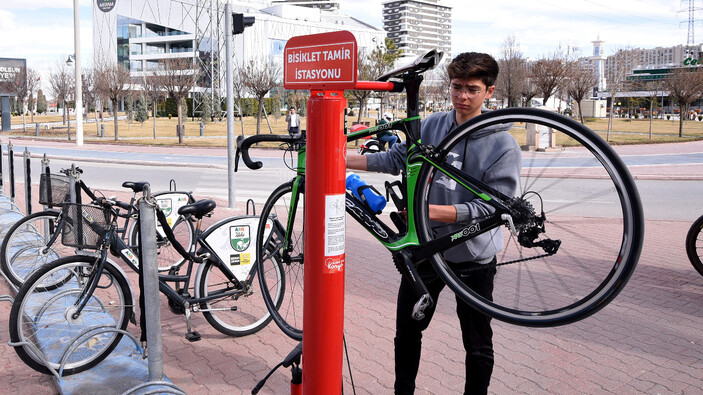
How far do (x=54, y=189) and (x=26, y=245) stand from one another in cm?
99

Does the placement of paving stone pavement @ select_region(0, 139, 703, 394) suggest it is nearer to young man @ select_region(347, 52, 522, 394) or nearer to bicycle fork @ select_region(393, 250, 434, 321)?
young man @ select_region(347, 52, 522, 394)

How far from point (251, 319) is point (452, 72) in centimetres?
312

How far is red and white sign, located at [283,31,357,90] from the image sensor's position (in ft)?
6.73

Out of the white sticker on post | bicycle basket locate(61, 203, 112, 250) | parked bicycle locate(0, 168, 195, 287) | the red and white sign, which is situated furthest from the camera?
parked bicycle locate(0, 168, 195, 287)

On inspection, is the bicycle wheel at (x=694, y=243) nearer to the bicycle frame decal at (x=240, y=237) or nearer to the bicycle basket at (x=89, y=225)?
the bicycle frame decal at (x=240, y=237)

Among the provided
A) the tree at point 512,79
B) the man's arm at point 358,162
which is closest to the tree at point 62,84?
the tree at point 512,79

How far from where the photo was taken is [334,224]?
217cm

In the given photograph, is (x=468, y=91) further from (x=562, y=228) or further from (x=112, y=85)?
(x=112, y=85)

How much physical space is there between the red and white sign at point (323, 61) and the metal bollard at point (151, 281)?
135 cm

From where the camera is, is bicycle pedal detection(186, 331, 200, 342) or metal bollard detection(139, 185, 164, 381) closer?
metal bollard detection(139, 185, 164, 381)

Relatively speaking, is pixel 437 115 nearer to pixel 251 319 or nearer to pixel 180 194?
pixel 251 319

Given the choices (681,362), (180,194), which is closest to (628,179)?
(681,362)

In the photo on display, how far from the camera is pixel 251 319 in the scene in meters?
5.21

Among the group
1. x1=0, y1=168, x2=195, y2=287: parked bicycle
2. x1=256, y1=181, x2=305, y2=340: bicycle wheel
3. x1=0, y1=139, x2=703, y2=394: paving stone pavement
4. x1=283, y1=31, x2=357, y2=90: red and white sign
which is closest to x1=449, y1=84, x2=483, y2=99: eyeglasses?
x1=283, y1=31, x2=357, y2=90: red and white sign
